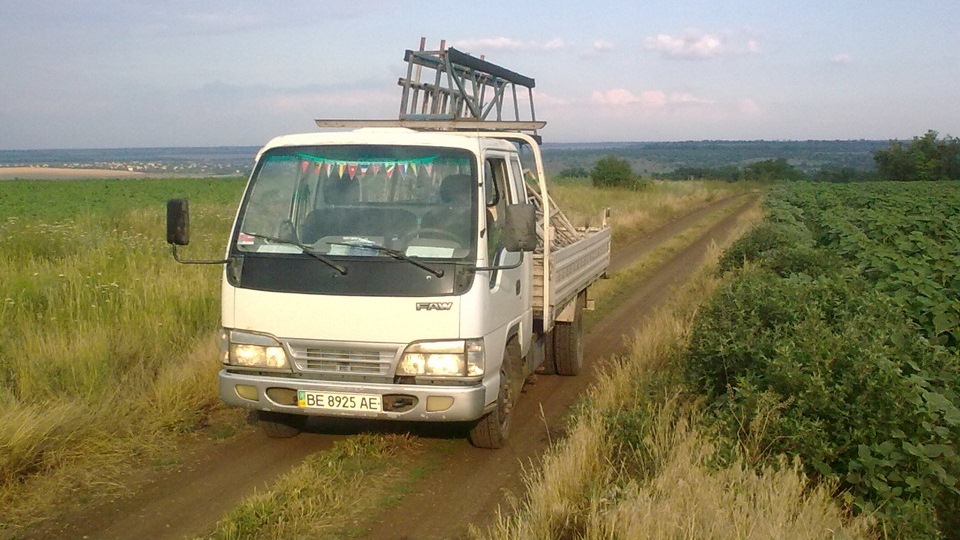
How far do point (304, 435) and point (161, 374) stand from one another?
1458 millimetres

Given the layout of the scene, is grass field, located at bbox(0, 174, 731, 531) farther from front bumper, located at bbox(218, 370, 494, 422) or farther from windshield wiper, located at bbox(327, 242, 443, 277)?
windshield wiper, located at bbox(327, 242, 443, 277)

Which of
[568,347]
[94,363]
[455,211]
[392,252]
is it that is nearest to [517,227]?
[455,211]

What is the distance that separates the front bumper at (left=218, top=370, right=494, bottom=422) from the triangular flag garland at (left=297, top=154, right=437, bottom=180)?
4.86 feet

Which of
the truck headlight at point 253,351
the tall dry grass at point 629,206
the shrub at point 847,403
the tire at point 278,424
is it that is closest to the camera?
the shrub at point 847,403

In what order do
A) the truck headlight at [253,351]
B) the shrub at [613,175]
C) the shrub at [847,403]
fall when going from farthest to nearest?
the shrub at [613,175], the truck headlight at [253,351], the shrub at [847,403]

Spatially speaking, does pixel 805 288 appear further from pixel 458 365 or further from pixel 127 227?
pixel 127 227

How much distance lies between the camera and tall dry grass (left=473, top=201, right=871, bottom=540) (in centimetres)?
403

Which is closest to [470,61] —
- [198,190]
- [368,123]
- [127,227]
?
[368,123]

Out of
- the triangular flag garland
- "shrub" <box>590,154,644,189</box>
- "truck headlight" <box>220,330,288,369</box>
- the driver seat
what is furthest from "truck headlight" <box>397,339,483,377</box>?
"shrub" <box>590,154,644,189</box>

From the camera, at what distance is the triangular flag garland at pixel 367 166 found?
20.4ft

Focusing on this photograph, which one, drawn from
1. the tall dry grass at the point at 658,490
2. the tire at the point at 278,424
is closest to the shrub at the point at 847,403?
the tall dry grass at the point at 658,490

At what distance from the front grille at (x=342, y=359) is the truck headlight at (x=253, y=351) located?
0.10m

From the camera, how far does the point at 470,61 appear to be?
11039 mm

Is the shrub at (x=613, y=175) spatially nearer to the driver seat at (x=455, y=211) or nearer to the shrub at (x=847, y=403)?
the shrub at (x=847, y=403)
